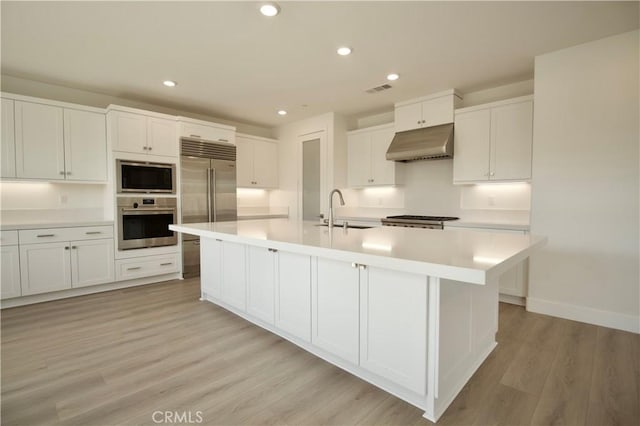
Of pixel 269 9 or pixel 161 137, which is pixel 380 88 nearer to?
pixel 269 9

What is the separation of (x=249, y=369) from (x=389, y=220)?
283 cm

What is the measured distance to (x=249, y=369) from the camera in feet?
6.83

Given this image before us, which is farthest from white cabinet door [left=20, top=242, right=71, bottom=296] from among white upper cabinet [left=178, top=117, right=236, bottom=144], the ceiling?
white upper cabinet [left=178, top=117, right=236, bottom=144]

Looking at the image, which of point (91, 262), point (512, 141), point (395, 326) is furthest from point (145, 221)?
point (512, 141)

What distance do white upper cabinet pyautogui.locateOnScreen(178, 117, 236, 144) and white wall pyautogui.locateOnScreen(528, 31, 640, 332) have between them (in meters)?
4.10

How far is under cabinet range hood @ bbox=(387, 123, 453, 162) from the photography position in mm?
3967

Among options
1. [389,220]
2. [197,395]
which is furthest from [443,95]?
[197,395]

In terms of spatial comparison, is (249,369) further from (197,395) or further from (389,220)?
(389,220)

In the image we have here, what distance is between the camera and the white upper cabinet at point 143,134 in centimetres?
395

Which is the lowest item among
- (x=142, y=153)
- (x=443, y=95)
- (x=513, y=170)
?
(x=513, y=170)

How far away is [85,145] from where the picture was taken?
12.7 ft

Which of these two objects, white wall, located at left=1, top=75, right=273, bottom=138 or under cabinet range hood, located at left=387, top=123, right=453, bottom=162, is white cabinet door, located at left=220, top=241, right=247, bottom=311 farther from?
white wall, located at left=1, top=75, right=273, bottom=138

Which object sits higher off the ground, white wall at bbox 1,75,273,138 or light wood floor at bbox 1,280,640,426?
white wall at bbox 1,75,273,138

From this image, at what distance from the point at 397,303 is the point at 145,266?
3.70 meters
